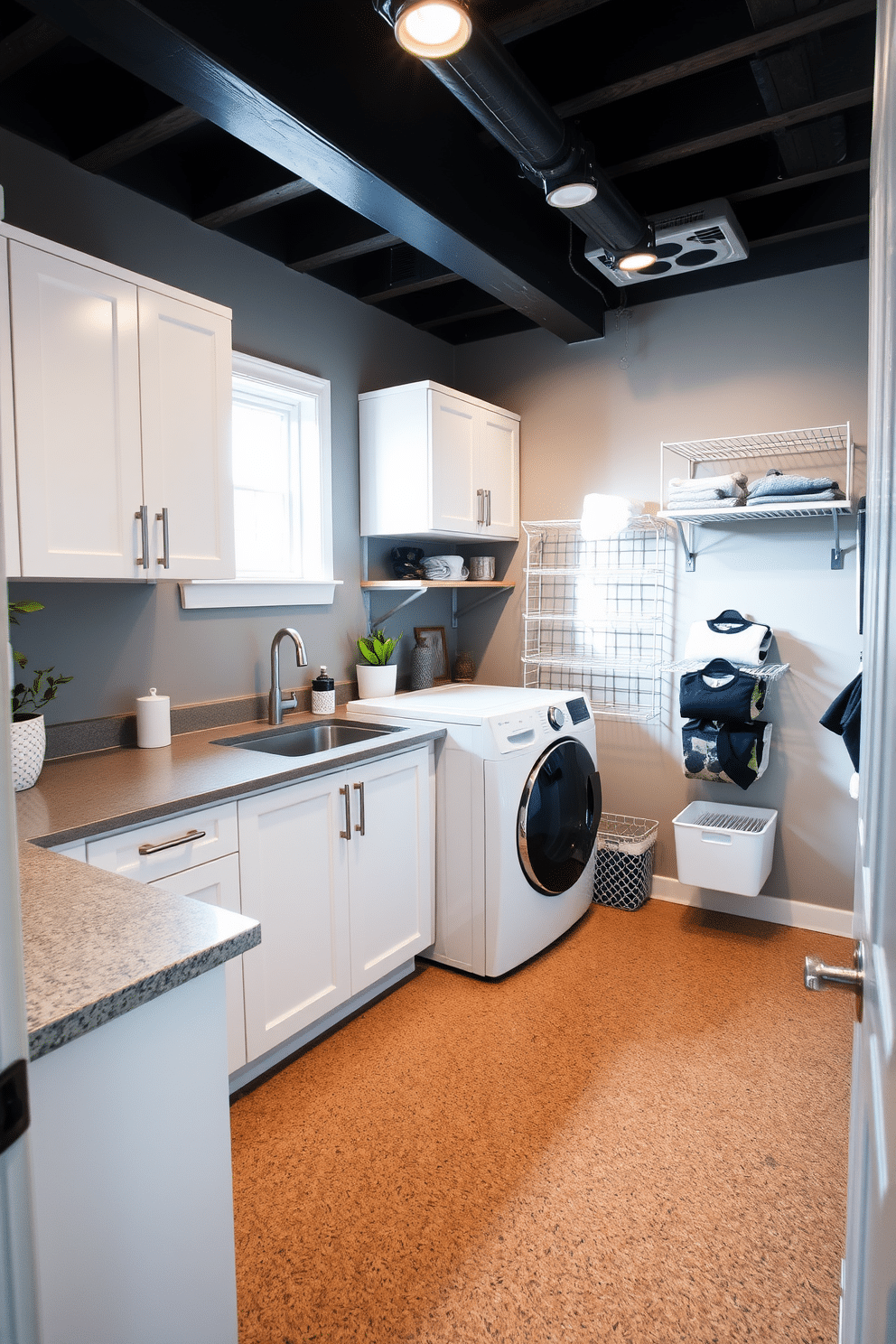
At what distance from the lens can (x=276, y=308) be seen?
2859 mm

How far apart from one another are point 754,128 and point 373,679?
2.17 m

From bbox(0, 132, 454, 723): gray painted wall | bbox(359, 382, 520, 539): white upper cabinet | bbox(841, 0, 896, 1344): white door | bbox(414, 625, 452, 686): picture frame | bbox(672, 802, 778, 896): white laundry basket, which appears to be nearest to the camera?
bbox(841, 0, 896, 1344): white door

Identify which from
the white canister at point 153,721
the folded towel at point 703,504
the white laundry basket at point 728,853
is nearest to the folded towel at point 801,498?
the folded towel at point 703,504

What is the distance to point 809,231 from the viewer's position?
2773 millimetres

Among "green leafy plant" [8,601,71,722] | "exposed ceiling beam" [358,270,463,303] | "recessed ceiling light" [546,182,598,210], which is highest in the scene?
"exposed ceiling beam" [358,270,463,303]

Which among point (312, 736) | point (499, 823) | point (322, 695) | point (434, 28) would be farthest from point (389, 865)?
point (434, 28)

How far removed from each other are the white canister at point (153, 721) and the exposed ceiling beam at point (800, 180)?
2.45 metres

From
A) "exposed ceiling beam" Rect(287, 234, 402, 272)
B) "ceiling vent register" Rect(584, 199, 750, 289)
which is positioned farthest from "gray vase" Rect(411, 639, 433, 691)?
"ceiling vent register" Rect(584, 199, 750, 289)

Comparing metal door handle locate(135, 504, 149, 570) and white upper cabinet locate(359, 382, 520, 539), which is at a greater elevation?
white upper cabinet locate(359, 382, 520, 539)

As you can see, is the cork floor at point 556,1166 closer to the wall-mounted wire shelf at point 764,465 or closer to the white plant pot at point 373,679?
the white plant pot at point 373,679

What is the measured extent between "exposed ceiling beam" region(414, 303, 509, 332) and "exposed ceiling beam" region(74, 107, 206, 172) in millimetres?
1578

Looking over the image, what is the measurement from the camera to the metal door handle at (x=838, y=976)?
2.52 feet

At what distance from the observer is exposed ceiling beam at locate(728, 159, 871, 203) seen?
237 cm

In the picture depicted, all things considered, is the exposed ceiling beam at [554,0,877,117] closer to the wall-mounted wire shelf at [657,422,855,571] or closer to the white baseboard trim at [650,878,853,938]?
the wall-mounted wire shelf at [657,422,855,571]
